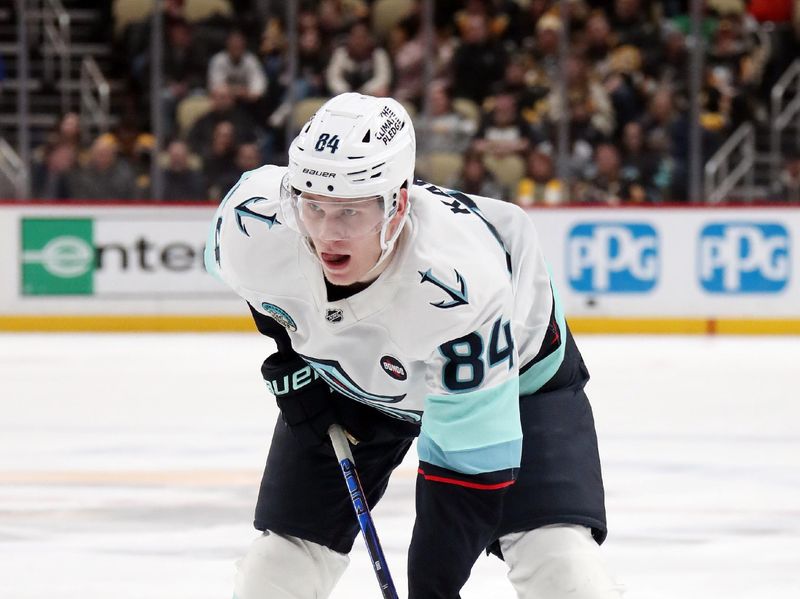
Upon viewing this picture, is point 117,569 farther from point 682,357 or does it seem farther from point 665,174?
point 665,174

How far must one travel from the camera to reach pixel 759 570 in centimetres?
347

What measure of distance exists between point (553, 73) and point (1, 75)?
11.8 feet

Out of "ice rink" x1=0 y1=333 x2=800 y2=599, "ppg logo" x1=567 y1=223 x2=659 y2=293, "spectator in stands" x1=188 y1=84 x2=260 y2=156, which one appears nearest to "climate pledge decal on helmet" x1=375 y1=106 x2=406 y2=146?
"ice rink" x1=0 y1=333 x2=800 y2=599

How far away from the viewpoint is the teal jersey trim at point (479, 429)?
2227 millimetres

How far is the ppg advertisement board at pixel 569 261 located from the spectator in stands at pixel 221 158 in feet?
0.81

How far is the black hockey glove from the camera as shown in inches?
102

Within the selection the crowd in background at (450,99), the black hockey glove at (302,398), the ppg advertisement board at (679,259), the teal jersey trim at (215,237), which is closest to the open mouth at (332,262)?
the teal jersey trim at (215,237)

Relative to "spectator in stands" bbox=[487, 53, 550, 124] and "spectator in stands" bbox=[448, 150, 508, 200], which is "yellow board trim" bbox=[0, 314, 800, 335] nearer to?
"spectator in stands" bbox=[448, 150, 508, 200]

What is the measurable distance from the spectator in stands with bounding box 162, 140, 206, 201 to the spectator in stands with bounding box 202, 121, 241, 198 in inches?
3.0

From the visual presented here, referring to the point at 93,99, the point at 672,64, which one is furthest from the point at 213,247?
the point at 93,99

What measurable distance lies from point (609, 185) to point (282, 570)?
715 cm

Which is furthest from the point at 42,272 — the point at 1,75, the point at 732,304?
the point at 732,304

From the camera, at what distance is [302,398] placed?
2.59 meters

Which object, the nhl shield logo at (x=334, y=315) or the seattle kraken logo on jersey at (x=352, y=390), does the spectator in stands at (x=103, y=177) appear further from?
the nhl shield logo at (x=334, y=315)
